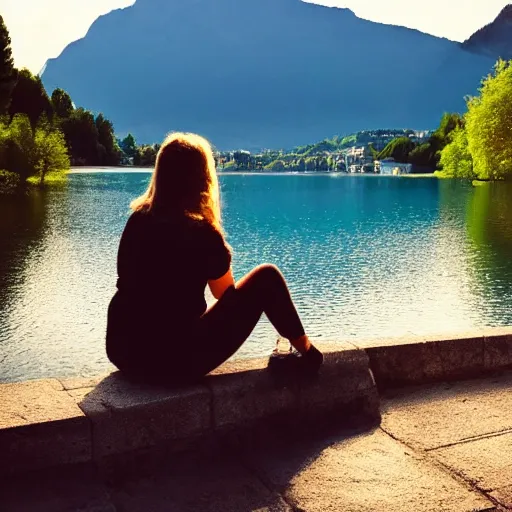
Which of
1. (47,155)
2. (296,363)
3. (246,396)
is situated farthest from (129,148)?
(246,396)

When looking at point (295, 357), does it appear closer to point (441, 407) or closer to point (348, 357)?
point (348, 357)

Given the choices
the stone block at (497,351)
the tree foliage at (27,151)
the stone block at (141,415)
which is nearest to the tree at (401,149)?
the tree foliage at (27,151)

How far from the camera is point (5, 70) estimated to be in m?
49.8

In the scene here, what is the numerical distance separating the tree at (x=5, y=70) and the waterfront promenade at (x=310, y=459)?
50.1m

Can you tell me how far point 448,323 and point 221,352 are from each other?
39.0 feet

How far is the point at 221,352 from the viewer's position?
12.7ft

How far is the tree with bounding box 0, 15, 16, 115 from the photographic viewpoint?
49.6m

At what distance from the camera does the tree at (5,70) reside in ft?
163

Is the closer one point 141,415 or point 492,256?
point 141,415

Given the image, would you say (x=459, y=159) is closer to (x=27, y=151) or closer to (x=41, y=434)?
(x=27, y=151)

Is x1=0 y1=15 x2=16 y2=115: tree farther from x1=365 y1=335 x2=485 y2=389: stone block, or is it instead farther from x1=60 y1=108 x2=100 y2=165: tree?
x1=365 y1=335 x2=485 y2=389: stone block

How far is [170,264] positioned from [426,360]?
2079mm

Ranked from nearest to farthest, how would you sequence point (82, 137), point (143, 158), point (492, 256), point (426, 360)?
point (426, 360) → point (492, 256) → point (82, 137) → point (143, 158)

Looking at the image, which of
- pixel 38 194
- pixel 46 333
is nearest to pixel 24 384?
pixel 46 333
